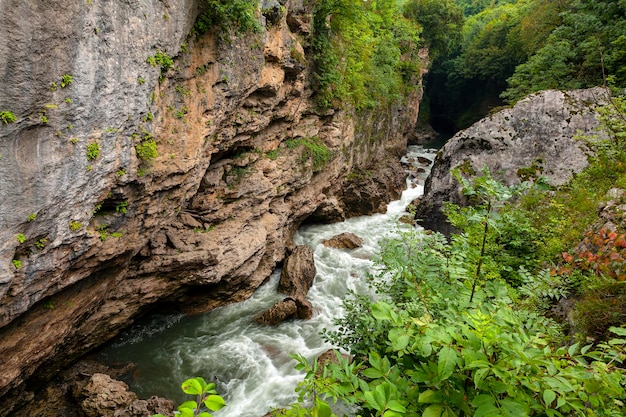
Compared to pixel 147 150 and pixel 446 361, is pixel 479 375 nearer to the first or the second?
pixel 446 361

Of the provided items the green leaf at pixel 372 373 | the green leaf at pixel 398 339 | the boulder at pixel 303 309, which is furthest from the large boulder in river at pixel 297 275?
the green leaf at pixel 398 339

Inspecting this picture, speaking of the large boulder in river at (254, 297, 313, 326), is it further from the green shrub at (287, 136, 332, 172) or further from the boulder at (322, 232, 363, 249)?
the green shrub at (287, 136, 332, 172)

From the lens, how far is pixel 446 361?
1.73 metres

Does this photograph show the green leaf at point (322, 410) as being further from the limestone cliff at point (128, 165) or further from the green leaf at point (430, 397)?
the limestone cliff at point (128, 165)

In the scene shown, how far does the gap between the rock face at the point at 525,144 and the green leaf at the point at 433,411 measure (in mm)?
11105

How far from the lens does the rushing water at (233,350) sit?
786 cm

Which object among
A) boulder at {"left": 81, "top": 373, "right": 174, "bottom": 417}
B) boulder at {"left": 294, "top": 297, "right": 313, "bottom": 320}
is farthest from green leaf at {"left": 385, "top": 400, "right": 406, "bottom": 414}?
boulder at {"left": 294, "top": 297, "right": 313, "bottom": 320}

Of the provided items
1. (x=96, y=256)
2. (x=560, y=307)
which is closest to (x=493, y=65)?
(x=560, y=307)

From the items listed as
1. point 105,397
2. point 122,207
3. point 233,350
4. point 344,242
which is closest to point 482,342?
point 122,207

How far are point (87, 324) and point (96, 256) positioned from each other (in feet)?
8.20

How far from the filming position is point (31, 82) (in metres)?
4.34

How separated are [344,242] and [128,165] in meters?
10.0

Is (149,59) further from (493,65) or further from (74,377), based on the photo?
(493,65)

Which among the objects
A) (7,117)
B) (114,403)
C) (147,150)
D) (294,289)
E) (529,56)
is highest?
(529,56)
